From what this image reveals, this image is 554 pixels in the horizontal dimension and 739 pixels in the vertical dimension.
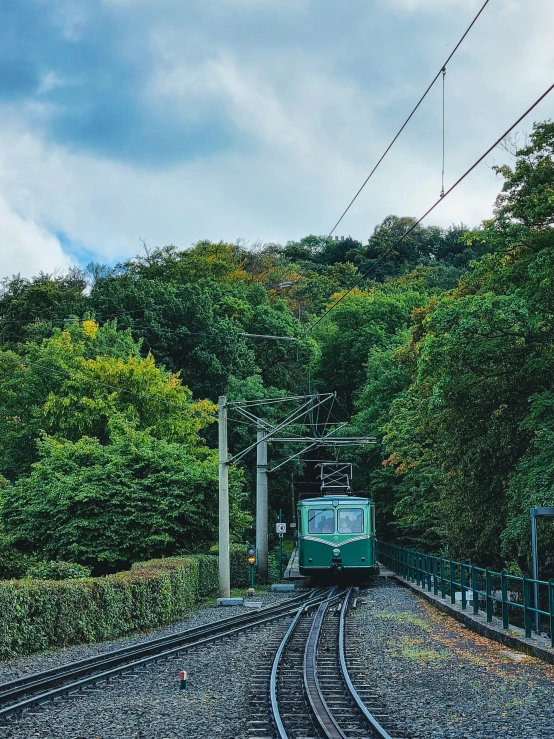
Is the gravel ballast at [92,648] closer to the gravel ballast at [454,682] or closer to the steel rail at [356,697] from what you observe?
the steel rail at [356,697]

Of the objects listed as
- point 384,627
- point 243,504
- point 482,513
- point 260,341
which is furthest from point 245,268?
point 384,627

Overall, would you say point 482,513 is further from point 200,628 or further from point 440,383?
point 200,628

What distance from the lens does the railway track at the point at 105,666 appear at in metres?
11.6

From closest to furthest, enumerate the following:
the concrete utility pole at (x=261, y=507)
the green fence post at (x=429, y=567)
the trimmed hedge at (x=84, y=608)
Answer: the trimmed hedge at (x=84, y=608) < the green fence post at (x=429, y=567) < the concrete utility pole at (x=261, y=507)

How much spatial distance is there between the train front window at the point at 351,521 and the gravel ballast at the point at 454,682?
1208cm

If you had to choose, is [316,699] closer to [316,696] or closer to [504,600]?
[316,696]

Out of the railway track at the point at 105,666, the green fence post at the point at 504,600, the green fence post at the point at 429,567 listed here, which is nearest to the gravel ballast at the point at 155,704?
the railway track at the point at 105,666

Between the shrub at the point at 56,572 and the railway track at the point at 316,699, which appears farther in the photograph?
the shrub at the point at 56,572

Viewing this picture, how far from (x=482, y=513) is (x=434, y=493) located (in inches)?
414

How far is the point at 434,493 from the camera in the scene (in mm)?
35812

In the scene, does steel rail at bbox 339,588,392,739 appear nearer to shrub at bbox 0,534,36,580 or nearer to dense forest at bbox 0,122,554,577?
dense forest at bbox 0,122,554,577

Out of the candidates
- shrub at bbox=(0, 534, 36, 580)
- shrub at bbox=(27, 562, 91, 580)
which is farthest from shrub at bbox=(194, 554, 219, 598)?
shrub at bbox=(27, 562, 91, 580)

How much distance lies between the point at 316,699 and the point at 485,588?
444 inches

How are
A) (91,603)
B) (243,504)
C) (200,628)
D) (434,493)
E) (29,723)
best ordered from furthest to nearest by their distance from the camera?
(243,504) → (434,493) → (200,628) → (91,603) → (29,723)
